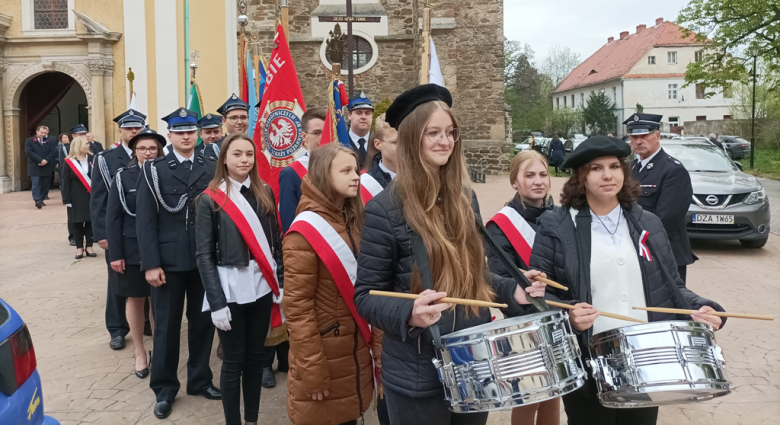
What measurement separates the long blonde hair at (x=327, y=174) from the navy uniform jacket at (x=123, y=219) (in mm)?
2244

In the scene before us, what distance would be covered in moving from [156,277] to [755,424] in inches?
161

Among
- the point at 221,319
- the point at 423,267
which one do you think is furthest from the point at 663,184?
the point at 221,319

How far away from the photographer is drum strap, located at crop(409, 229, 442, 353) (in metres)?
2.06

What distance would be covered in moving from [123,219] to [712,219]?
854cm

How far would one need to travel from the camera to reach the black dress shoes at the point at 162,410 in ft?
13.6

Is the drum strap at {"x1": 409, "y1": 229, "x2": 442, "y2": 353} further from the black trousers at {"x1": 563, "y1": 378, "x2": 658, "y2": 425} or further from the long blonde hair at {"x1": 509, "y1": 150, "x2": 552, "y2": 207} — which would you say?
the long blonde hair at {"x1": 509, "y1": 150, "x2": 552, "y2": 207}

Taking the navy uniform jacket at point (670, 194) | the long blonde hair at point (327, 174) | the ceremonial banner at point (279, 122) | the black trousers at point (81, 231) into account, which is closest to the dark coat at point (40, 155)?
the black trousers at point (81, 231)

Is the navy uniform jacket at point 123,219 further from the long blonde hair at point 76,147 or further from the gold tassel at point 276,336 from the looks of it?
the long blonde hair at point 76,147

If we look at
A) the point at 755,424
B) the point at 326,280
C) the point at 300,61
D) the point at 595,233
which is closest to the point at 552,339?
the point at 595,233

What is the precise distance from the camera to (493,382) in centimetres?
196

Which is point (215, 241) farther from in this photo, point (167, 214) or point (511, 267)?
point (511, 267)

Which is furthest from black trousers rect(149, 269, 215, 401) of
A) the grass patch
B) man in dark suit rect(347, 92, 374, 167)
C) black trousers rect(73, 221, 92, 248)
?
the grass patch

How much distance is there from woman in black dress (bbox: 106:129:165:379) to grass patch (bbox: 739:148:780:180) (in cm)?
2521

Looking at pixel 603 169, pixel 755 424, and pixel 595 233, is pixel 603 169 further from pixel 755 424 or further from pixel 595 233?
pixel 755 424
